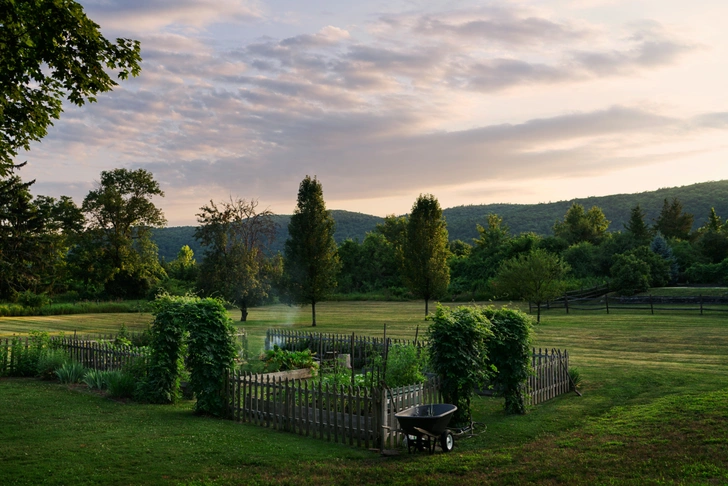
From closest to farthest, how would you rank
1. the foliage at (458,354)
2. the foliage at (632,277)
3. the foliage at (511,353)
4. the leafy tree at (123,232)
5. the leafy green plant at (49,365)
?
the foliage at (458,354)
the foliage at (511,353)
the leafy green plant at (49,365)
the foliage at (632,277)
the leafy tree at (123,232)

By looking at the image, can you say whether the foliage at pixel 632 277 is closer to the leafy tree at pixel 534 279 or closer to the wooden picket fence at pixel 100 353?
the leafy tree at pixel 534 279

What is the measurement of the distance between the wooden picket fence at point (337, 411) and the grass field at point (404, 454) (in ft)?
1.15

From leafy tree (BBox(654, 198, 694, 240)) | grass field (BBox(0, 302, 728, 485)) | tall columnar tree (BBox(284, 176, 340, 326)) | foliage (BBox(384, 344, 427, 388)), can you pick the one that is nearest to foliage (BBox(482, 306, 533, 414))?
grass field (BBox(0, 302, 728, 485))

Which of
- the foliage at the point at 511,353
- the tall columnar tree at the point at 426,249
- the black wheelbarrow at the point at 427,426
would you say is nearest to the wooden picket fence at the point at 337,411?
the black wheelbarrow at the point at 427,426

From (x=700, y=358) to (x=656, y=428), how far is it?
1274cm

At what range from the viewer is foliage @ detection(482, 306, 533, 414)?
13.2 m

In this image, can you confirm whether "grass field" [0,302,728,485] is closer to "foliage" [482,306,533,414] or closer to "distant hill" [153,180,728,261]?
"foliage" [482,306,533,414]

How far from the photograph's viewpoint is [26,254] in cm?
5862

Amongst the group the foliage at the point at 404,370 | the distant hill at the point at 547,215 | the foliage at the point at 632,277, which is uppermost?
the distant hill at the point at 547,215

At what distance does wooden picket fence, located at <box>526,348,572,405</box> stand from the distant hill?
115 metres

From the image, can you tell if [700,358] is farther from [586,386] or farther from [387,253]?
[387,253]

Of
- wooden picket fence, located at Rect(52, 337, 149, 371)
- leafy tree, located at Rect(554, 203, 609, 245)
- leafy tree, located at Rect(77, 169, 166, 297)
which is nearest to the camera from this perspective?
wooden picket fence, located at Rect(52, 337, 149, 371)

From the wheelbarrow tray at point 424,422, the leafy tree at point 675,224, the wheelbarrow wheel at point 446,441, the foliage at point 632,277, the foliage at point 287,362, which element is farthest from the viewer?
the leafy tree at point 675,224

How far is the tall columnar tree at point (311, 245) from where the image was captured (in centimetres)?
4178
